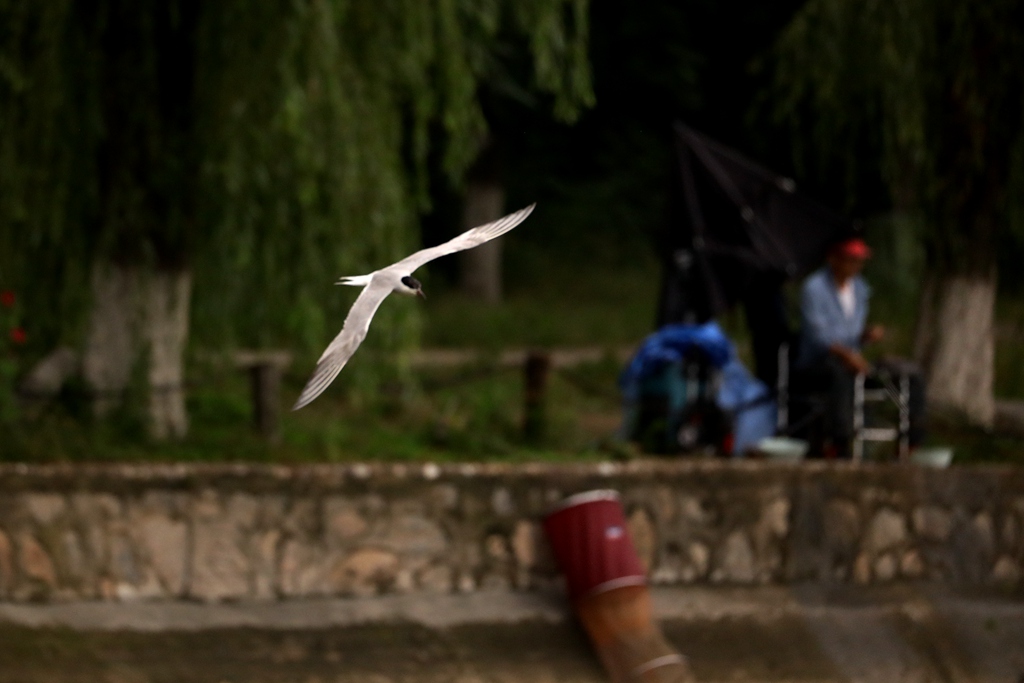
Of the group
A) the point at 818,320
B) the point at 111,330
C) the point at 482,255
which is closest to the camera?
the point at 818,320

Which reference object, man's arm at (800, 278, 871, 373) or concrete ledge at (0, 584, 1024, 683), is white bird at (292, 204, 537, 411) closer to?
concrete ledge at (0, 584, 1024, 683)

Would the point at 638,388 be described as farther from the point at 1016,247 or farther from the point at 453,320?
the point at 453,320

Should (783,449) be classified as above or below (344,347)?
below

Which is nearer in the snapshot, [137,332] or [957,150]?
[137,332]

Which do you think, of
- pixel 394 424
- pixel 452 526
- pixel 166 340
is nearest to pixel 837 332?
pixel 452 526

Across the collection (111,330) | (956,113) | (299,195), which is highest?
(956,113)

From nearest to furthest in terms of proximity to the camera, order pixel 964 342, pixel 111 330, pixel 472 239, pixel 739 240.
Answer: pixel 472 239, pixel 111 330, pixel 739 240, pixel 964 342

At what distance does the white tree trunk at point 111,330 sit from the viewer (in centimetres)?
881

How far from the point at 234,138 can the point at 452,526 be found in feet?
7.66

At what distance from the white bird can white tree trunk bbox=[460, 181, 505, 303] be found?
18913mm

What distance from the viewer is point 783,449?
346 inches

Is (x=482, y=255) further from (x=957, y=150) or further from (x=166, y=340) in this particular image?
(x=166, y=340)

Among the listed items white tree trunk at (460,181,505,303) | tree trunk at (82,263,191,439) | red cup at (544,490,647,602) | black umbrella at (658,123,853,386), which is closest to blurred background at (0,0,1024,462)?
tree trunk at (82,263,191,439)

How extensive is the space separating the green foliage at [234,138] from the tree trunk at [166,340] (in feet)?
0.45
